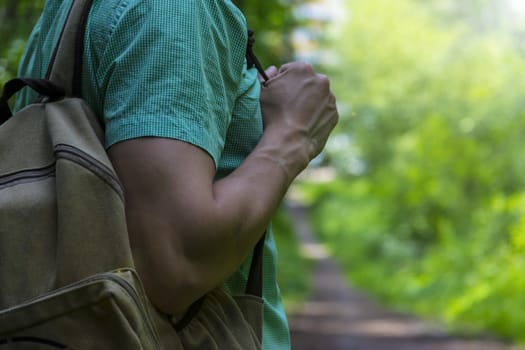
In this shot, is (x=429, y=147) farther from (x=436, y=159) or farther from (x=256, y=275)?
(x=256, y=275)

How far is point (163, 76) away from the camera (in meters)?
1.23

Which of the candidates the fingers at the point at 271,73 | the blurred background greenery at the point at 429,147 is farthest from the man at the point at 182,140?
the blurred background greenery at the point at 429,147

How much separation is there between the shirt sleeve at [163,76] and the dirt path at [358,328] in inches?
378

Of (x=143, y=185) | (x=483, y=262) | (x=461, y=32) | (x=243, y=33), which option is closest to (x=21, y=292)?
(x=143, y=185)

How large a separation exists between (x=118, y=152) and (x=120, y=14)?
21 cm

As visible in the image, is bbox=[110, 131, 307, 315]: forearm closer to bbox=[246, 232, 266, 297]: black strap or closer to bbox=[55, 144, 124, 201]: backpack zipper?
bbox=[55, 144, 124, 201]: backpack zipper

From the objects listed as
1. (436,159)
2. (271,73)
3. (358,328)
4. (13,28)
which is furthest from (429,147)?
(271,73)

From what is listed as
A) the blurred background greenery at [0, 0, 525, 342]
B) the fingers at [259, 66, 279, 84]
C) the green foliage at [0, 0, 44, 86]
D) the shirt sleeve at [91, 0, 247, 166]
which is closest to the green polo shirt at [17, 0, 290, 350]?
the shirt sleeve at [91, 0, 247, 166]

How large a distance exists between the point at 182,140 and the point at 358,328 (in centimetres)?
1247

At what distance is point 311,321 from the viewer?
1439 centimetres

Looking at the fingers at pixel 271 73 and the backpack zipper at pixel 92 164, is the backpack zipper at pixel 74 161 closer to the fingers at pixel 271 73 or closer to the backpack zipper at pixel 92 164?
the backpack zipper at pixel 92 164

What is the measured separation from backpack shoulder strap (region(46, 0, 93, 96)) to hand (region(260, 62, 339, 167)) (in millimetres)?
320

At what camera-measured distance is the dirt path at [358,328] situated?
11.4 metres

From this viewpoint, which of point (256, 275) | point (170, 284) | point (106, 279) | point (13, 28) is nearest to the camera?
point (106, 279)
